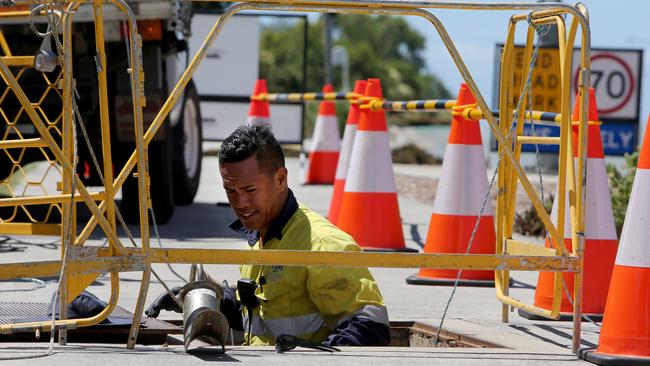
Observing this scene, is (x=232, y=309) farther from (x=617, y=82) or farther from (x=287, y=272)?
(x=617, y=82)

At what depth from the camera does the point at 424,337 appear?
5621mm

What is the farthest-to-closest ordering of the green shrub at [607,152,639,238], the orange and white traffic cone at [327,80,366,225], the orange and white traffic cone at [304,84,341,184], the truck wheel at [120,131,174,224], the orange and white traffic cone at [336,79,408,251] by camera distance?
the orange and white traffic cone at [304,84,341,184] < the green shrub at [607,152,639,238] < the orange and white traffic cone at [327,80,366,225] < the truck wheel at [120,131,174,224] < the orange and white traffic cone at [336,79,408,251]

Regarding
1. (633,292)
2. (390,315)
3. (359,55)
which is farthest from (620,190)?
(359,55)

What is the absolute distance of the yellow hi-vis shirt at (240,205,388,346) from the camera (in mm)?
4379

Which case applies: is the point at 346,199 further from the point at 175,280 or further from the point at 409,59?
the point at 409,59

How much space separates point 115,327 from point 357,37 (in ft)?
280

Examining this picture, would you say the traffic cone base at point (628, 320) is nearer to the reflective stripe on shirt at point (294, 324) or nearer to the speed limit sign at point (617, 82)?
the reflective stripe on shirt at point (294, 324)

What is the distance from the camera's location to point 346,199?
8.32m

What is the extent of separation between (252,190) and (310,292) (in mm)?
414

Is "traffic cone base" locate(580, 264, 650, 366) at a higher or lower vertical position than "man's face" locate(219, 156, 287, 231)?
lower

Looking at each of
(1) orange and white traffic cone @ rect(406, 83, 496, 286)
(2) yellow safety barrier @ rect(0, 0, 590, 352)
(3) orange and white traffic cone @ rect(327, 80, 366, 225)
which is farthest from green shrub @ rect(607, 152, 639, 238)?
(2) yellow safety barrier @ rect(0, 0, 590, 352)

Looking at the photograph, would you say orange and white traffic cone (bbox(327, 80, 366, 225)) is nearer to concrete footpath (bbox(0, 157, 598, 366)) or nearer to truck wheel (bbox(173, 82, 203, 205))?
concrete footpath (bbox(0, 157, 598, 366))

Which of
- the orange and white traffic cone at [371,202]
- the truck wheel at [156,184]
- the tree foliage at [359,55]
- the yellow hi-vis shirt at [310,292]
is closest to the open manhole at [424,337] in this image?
the yellow hi-vis shirt at [310,292]

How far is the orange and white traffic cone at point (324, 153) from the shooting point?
15.0 m
